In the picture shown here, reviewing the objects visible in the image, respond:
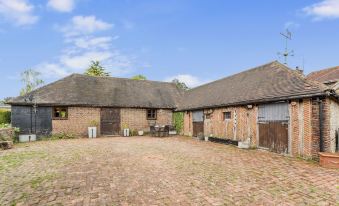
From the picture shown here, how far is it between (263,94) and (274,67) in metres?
3.32

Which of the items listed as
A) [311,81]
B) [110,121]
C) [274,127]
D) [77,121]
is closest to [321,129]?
[274,127]

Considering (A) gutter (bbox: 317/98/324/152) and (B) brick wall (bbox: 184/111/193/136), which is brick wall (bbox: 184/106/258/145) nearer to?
(B) brick wall (bbox: 184/111/193/136)

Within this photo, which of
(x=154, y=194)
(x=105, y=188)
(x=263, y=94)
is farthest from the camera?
(x=263, y=94)

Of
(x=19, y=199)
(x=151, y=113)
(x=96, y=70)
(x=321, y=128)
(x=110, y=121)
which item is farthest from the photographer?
(x=96, y=70)

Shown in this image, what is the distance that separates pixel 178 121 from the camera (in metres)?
21.7

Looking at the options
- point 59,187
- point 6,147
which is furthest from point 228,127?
point 6,147

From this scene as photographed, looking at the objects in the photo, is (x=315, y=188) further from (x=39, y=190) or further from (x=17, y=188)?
(x=17, y=188)

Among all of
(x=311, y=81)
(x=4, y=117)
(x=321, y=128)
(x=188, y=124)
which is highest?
(x=311, y=81)

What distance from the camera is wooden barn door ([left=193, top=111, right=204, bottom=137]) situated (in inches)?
697

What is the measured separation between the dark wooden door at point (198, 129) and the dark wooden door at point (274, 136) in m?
6.25

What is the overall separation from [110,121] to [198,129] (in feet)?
27.6

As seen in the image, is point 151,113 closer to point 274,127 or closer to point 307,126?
point 274,127

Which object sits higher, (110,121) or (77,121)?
(77,121)

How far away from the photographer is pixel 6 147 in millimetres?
12039
